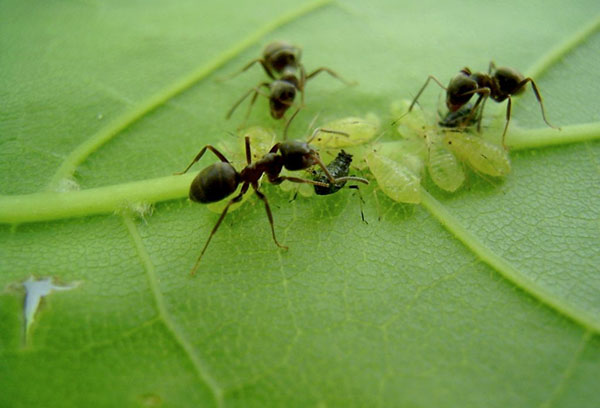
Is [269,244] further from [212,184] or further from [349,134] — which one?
[349,134]

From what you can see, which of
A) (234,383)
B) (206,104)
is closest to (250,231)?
(234,383)

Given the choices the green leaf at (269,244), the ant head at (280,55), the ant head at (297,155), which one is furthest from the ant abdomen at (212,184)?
the ant head at (280,55)

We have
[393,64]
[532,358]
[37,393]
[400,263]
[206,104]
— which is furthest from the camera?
[393,64]

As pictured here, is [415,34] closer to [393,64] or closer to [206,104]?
[393,64]

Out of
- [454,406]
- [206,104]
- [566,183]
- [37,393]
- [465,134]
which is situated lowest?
[454,406]

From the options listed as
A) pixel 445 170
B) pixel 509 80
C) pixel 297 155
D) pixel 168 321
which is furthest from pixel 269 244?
pixel 509 80
